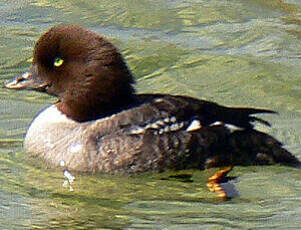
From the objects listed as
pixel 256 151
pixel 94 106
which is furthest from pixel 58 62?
pixel 256 151

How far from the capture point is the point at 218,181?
8156mm

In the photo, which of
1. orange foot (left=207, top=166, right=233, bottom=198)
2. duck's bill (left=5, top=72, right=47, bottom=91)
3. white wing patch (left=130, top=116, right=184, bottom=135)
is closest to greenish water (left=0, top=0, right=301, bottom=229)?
orange foot (left=207, top=166, right=233, bottom=198)

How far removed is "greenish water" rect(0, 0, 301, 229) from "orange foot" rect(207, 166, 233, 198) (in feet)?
0.23

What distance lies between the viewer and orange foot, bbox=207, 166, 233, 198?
795cm

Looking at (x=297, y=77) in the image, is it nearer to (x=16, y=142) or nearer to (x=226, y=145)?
(x=226, y=145)

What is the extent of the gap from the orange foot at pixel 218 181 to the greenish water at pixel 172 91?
69mm

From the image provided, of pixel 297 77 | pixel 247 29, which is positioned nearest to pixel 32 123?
pixel 297 77

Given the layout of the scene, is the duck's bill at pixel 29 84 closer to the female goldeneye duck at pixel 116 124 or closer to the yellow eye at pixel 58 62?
the female goldeneye duck at pixel 116 124

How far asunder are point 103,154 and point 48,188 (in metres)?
0.56

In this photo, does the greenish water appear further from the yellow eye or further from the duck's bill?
the yellow eye

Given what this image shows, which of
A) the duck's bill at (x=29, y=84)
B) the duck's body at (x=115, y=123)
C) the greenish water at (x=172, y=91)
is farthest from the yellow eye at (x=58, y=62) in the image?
the greenish water at (x=172, y=91)

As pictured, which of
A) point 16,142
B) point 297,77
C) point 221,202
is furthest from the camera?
point 297,77

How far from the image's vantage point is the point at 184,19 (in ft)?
40.0

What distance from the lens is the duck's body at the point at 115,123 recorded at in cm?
818
